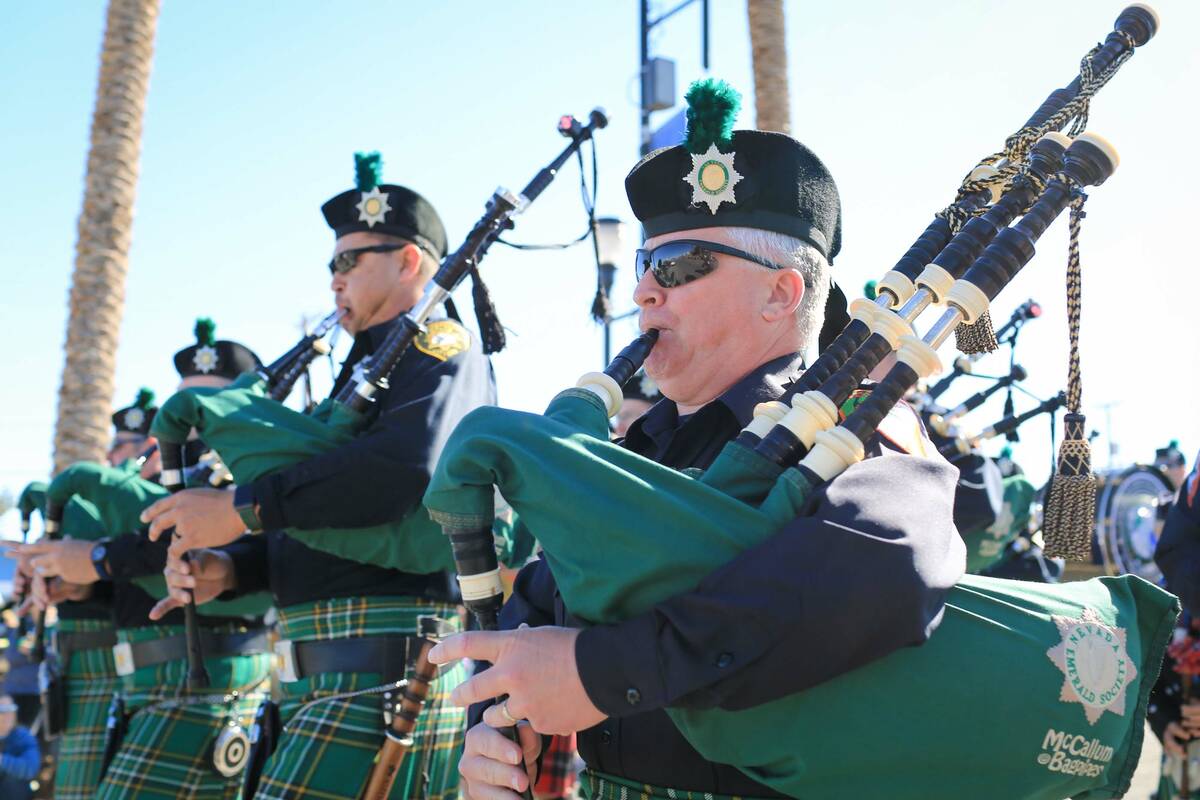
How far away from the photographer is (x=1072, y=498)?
2.04m

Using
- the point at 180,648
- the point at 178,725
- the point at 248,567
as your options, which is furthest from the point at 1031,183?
the point at 180,648

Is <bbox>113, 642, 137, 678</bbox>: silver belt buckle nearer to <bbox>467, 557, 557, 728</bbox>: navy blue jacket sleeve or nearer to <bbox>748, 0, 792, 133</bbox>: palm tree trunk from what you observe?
<bbox>467, 557, 557, 728</bbox>: navy blue jacket sleeve

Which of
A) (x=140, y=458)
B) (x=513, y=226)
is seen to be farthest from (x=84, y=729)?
(x=513, y=226)

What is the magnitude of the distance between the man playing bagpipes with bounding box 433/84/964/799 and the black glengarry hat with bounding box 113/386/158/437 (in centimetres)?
504

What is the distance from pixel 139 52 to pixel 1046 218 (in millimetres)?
8582

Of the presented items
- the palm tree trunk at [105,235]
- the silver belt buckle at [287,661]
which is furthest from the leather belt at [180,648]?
the palm tree trunk at [105,235]

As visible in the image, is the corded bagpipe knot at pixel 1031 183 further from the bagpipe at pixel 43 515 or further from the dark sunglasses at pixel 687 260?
the bagpipe at pixel 43 515

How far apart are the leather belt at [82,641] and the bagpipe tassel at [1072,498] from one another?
13.8 feet

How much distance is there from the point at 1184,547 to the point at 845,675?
286 cm

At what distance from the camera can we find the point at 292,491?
2984mm

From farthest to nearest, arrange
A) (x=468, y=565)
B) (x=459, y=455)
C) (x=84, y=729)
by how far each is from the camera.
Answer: (x=84, y=729), (x=468, y=565), (x=459, y=455)

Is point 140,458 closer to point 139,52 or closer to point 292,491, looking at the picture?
point 292,491

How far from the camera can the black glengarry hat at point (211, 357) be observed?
5430 mm

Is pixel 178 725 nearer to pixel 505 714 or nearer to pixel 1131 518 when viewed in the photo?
pixel 505 714
